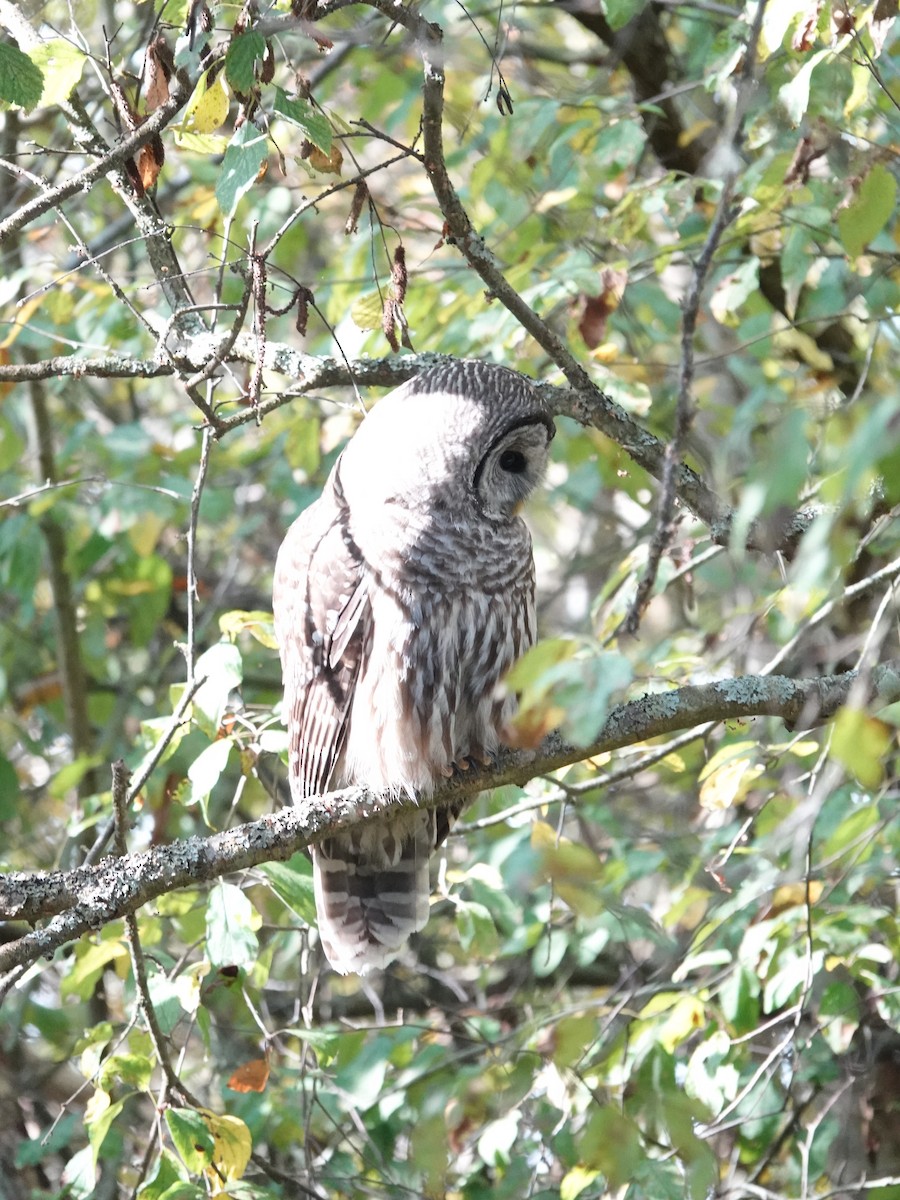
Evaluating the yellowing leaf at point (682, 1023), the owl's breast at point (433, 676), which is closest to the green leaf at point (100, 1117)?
the owl's breast at point (433, 676)

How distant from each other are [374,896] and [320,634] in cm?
77

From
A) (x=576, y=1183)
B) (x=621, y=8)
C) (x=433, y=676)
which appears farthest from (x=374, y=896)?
(x=621, y=8)

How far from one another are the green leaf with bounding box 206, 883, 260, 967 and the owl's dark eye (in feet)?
3.92

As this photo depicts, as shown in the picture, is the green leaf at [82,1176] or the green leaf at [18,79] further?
the green leaf at [82,1176]

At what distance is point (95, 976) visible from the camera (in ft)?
10.8

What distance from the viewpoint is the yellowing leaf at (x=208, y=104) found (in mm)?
2395

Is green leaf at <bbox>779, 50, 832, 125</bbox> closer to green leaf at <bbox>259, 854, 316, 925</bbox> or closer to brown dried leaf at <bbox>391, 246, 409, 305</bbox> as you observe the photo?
brown dried leaf at <bbox>391, 246, 409, 305</bbox>

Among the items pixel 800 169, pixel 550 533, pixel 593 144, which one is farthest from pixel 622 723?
pixel 550 533

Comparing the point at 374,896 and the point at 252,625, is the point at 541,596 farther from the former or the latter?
the point at 252,625

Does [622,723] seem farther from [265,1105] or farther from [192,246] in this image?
[192,246]

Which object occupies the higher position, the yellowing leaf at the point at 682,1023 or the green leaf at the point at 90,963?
the green leaf at the point at 90,963

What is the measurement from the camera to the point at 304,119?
2143mm

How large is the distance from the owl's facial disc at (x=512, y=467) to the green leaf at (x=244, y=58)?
124 centimetres

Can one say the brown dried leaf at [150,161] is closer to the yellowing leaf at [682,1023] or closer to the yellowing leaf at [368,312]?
the yellowing leaf at [368,312]
